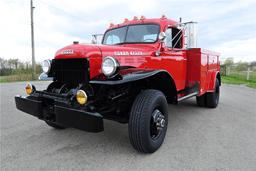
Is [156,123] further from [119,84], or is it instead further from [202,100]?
[202,100]

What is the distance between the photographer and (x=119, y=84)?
2.60 meters

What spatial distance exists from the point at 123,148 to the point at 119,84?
3.27ft

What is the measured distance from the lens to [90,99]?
2490mm

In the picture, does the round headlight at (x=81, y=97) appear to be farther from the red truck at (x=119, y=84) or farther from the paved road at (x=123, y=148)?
the paved road at (x=123, y=148)

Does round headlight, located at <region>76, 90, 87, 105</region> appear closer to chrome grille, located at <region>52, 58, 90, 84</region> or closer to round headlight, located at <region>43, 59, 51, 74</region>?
chrome grille, located at <region>52, 58, 90, 84</region>

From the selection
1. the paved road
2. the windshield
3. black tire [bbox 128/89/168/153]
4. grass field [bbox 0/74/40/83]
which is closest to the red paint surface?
the windshield

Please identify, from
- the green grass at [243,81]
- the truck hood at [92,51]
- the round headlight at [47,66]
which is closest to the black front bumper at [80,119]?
the truck hood at [92,51]

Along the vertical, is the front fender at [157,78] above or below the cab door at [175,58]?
below

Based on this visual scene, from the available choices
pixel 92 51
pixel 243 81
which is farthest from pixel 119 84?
pixel 243 81

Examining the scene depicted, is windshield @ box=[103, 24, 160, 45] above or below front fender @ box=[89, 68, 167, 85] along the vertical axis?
above

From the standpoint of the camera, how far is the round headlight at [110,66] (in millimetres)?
2291

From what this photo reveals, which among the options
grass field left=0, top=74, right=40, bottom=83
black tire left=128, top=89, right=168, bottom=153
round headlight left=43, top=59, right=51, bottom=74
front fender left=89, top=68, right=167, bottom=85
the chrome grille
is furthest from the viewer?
grass field left=0, top=74, right=40, bottom=83

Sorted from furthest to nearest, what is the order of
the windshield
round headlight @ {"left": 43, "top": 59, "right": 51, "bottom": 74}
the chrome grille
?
the windshield, round headlight @ {"left": 43, "top": 59, "right": 51, "bottom": 74}, the chrome grille

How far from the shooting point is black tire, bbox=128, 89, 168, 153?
2.39 m
